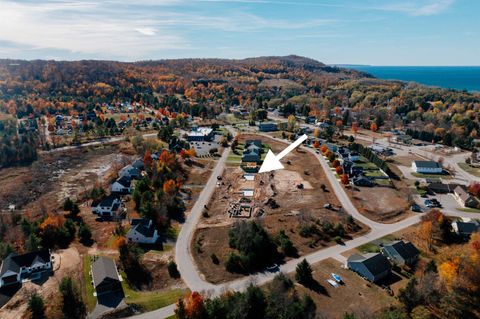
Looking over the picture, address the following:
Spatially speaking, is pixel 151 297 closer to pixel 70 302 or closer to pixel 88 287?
pixel 88 287

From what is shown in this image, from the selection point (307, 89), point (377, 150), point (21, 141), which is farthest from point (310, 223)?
point (307, 89)

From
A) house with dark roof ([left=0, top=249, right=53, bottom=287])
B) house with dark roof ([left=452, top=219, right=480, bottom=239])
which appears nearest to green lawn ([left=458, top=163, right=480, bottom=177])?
house with dark roof ([left=452, top=219, right=480, bottom=239])

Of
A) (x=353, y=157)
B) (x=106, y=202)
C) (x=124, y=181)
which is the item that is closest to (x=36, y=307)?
(x=106, y=202)

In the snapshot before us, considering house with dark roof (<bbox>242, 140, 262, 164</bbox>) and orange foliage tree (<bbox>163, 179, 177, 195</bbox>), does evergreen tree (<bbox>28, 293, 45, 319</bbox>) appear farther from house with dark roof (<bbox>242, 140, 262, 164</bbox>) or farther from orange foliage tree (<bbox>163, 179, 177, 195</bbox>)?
house with dark roof (<bbox>242, 140, 262, 164</bbox>)

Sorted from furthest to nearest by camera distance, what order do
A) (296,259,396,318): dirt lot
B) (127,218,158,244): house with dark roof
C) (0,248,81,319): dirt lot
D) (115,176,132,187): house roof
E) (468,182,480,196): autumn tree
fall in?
(115,176,132,187): house roof, (468,182,480,196): autumn tree, (127,218,158,244): house with dark roof, (296,259,396,318): dirt lot, (0,248,81,319): dirt lot

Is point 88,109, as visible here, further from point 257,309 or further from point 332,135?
point 257,309
